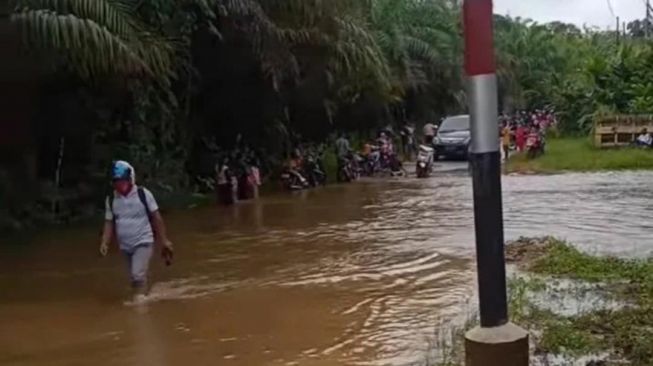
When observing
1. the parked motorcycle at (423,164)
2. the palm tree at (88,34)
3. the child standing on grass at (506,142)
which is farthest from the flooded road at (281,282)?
the child standing on grass at (506,142)

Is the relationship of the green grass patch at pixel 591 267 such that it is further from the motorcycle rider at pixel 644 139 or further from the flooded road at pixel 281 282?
the motorcycle rider at pixel 644 139

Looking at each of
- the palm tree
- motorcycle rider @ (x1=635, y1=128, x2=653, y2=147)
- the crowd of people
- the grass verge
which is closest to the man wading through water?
the grass verge

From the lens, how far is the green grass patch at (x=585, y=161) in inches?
1031

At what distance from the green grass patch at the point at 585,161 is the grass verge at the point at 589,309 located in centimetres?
1547

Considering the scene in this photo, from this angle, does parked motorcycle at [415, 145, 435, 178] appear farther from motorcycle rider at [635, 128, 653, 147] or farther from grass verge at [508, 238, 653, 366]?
grass verge at [508, 238, 653, 366]

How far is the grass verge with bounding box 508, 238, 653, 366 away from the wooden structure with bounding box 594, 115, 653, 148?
20.5 metres

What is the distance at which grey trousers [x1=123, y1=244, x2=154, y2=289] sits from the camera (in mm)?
9125

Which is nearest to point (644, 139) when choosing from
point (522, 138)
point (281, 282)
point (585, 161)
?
point (585, 161)

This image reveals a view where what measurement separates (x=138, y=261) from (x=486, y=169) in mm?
5452

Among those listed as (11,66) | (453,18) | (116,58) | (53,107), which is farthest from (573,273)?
(453,18)

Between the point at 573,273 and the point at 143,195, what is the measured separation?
4.15 metres

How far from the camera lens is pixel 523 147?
3294 centimetres

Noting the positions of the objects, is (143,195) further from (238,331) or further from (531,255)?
(531,255)

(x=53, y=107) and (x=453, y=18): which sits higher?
(x=453, y=18)
